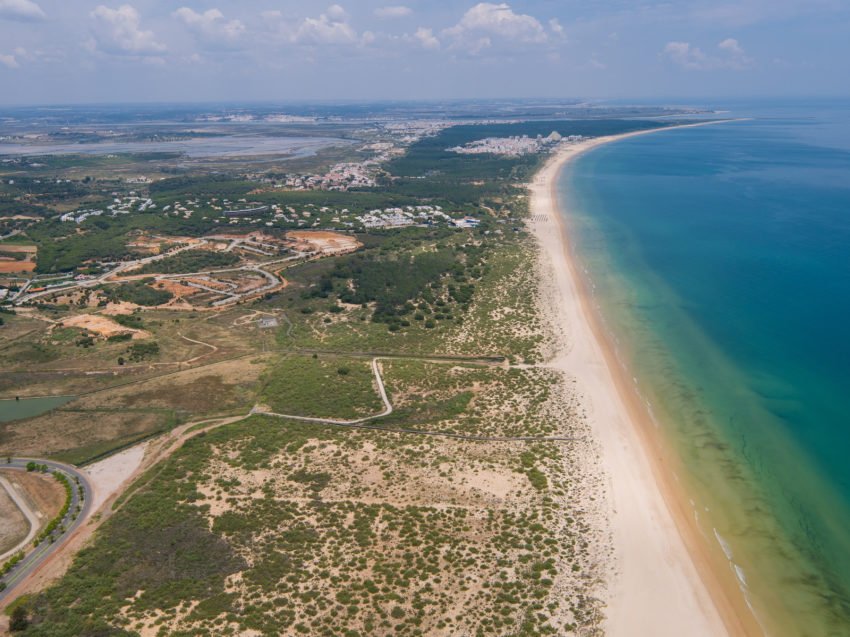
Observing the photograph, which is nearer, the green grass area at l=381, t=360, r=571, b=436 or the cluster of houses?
the green grass area at l=381, t=360, r=571, b=436

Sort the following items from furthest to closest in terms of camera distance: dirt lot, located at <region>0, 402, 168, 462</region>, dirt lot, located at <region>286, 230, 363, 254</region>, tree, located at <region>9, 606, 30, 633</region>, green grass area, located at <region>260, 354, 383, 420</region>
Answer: dirt lot, located at <region>286, 230, 363, 254</region> < green grass area, located at <region>260, 354, 383, 420</region> < dirt lot, located at <region>0, 402, 168, 462</region> < tree, located at <region>9, 606, 30, 633</region>

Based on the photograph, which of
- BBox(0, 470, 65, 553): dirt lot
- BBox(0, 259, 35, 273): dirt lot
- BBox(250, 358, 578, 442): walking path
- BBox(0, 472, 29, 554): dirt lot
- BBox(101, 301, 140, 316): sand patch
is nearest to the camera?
BBox(0, 472, 29, 554): dirt lot

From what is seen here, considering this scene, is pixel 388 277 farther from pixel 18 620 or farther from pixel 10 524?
pixel 18 620

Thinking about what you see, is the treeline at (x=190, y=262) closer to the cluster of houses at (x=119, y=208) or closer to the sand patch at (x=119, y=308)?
the sand patch at (x=119, y=308)

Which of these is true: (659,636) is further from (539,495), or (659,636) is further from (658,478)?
(658,478)

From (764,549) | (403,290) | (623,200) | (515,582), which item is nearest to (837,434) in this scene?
(764,549)

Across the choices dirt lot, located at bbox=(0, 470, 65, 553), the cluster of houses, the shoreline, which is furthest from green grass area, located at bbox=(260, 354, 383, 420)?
the cluster of houses

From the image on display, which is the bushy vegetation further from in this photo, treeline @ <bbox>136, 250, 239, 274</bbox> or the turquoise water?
the turquoise water
